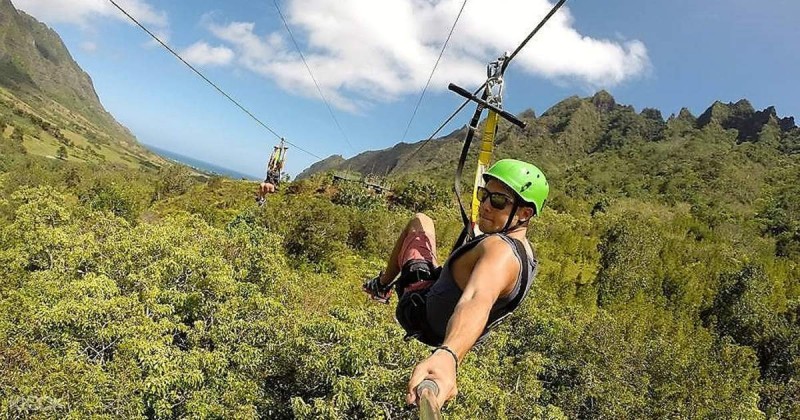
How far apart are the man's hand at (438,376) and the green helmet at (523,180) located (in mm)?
1104

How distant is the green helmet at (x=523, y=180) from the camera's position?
7.80 ft

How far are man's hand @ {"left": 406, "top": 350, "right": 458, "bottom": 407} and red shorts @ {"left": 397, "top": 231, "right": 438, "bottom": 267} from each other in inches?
69.7

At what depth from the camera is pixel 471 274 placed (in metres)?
1.92

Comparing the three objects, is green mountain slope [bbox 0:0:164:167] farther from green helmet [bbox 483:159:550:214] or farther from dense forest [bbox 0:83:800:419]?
green helmet [bbox 483:159:550:214]

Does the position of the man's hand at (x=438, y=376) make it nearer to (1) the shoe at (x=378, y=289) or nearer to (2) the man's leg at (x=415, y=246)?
(2) the man's leg at (x=415, y=246)

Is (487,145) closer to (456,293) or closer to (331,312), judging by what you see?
(456,293)

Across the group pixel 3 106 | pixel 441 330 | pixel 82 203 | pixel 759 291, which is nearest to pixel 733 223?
pixel 759 291

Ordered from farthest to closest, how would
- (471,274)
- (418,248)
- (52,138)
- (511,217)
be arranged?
1. (52,138)
2. (418,248)
3. (511,217)
4. (471,274)

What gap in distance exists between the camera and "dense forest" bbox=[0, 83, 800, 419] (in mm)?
12039

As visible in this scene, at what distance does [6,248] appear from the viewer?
2217 cm

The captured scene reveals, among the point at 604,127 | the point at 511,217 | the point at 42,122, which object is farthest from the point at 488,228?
the point at 42,122

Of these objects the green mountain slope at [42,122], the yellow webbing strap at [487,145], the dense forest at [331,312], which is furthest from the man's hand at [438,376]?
the green mountain slope at [42,122]

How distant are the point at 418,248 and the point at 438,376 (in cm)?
194

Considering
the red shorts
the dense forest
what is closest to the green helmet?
the red shorts
